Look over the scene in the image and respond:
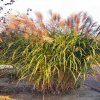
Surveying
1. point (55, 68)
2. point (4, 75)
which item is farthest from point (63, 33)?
point (4, 75)

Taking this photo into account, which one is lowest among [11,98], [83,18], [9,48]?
[11,98]

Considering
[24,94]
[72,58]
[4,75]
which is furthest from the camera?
[4,75]

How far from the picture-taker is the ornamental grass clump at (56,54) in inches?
271

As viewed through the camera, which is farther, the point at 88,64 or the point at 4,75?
the point at 4,75

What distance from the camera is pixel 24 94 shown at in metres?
7.37

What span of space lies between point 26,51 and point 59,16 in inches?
38.3

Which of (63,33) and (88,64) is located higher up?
(63,33)

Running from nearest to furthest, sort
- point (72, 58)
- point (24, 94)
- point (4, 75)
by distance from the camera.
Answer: point (72, 58) < point (24, 94) < point (4, 75)

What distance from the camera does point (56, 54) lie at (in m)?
6.89

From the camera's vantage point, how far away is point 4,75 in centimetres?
888

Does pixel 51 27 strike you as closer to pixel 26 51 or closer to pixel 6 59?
pixel 26 51

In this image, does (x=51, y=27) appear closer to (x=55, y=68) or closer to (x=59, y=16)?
(x=59, y=16)

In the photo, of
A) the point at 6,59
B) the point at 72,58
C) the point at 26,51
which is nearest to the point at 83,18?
the point at 72,58

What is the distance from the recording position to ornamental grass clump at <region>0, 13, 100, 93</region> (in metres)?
6.89
